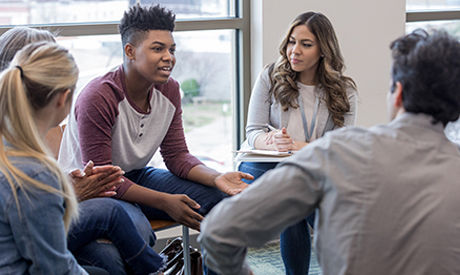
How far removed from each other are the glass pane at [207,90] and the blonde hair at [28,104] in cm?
169

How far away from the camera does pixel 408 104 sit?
120cm

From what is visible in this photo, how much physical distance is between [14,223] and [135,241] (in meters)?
0.59

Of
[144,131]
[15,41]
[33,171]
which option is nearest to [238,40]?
[144,131]

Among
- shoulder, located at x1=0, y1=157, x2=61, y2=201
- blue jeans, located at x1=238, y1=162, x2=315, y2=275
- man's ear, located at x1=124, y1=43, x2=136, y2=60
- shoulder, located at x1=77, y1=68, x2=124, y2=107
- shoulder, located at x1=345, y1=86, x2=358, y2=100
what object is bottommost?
blue jeans, located at x1=238, y1=162, x2=315, y2=275

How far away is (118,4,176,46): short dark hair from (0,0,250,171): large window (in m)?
0.71

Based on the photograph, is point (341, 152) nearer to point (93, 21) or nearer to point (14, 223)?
point (14, 223)

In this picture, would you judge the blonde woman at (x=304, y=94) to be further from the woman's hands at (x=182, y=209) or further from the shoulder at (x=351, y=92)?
the woman's hands at (x=182, y=209)

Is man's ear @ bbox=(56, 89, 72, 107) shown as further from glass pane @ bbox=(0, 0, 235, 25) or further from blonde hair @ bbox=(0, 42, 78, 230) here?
glass pane @ bbox=(0, 0, 235, 25)

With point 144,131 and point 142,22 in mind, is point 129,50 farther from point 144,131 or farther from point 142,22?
point 144,131

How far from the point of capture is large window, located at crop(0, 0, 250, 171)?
119 inches

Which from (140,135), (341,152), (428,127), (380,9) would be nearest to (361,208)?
(341,152)

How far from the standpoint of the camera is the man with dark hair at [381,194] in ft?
3.68

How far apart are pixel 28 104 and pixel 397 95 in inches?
36.5

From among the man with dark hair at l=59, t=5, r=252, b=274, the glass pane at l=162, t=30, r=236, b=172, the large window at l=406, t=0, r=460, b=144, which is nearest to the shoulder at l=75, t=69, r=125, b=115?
the man with dark hair at l=59, t=5, r=252, b=274
